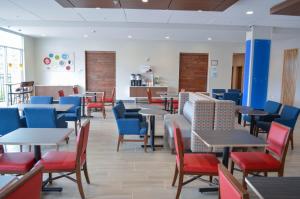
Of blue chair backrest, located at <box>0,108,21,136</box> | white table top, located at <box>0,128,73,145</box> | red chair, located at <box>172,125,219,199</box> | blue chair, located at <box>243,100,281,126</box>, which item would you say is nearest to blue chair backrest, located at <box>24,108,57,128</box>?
blue chair backrest, located at <box>0,108,21,136</box>

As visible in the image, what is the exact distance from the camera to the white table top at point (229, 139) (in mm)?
2707

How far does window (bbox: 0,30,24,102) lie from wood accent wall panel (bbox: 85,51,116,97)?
2.64 m

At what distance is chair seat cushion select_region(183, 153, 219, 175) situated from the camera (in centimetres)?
277

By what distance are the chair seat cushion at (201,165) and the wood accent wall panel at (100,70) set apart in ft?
29.1

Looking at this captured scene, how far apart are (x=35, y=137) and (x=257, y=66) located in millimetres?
6934

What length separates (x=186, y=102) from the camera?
18.9 ft

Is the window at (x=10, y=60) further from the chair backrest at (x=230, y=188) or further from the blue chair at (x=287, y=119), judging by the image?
the chair backrest at (x=230, y=188)

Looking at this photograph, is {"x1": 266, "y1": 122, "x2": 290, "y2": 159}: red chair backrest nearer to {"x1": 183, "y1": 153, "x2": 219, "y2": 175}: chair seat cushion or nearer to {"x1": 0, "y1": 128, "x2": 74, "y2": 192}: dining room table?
{"x1": 183, "y1": 153, "x2": 219, "y2": 175}: chair seat cushion

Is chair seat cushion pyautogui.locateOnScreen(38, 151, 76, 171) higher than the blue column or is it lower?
lower

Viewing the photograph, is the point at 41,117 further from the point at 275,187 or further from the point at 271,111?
the point at 271,111

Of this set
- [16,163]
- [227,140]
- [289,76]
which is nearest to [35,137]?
[16,163]

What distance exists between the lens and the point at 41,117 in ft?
14.3

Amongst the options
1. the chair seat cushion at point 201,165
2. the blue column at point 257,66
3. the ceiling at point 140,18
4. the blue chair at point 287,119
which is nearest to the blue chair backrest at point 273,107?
the blue chair at point 287,119

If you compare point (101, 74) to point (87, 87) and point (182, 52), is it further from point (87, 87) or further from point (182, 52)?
point (182, 52)
